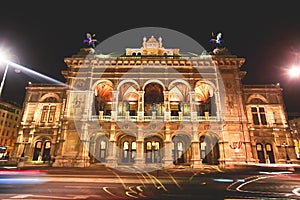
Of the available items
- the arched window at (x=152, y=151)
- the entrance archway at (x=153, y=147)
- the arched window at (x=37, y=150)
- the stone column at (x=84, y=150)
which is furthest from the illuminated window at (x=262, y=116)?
the arched window at (x=37, y=150)

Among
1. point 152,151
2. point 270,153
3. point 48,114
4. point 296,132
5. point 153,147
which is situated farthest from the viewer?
point 296,132

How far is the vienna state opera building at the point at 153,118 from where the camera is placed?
24.8 meters

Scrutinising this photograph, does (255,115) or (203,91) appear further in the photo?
(203,91)

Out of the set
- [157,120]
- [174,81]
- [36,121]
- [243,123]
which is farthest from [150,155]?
[36,121]

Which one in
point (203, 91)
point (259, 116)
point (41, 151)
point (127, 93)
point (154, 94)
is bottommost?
point (41, 151)

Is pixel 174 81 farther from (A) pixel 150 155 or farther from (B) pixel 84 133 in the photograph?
(B) pixel 84 133

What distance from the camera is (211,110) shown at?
29.3 m

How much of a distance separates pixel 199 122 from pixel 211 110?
5.18 m

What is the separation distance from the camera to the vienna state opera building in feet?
81.3

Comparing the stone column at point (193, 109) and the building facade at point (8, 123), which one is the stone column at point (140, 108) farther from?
the building facade at point (8, 123)

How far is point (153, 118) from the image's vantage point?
2538cm

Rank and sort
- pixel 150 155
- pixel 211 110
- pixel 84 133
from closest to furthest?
pixel 84 133 < pixel 150 155 < pixel 211 110

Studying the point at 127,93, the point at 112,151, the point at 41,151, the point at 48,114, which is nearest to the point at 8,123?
the point at 48,114

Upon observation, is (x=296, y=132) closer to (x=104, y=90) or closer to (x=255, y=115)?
(x=255, y=115)
